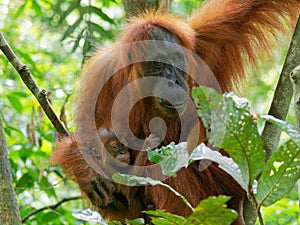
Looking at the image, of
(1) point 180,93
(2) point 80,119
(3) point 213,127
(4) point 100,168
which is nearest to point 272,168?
(3) point 213,127

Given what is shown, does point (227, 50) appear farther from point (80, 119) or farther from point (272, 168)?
point (272, 168)

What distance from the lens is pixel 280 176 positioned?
132 centimetres

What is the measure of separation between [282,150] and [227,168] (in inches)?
5.5

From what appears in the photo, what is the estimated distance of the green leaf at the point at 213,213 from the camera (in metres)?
1.13

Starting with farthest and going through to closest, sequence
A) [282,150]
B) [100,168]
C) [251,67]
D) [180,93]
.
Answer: [251,67] < [100,168] < [180,93] < [282,150]

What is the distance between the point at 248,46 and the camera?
359cm

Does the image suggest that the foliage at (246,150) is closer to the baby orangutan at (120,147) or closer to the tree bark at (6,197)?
the tree bark at (6,197)

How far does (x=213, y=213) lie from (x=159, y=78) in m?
2.18

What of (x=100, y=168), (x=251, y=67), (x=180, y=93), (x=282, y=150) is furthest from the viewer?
(x=251, y=67)

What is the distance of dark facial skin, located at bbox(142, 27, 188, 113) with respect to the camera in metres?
3.13

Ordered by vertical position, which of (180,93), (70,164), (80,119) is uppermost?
(180,93)

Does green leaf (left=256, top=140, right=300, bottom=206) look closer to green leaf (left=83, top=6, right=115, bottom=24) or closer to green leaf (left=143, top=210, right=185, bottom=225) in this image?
green leaf (left=143, top=210, right=185, bottom=225)

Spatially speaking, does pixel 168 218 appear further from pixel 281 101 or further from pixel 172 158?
pixel 281 101

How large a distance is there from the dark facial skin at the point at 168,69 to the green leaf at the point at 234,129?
1.75m
